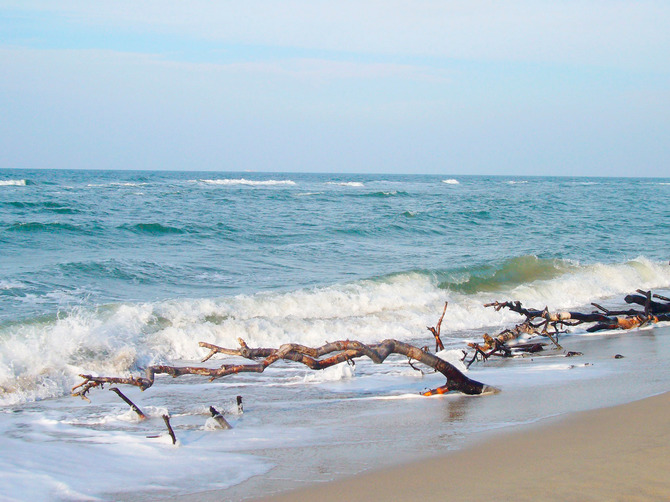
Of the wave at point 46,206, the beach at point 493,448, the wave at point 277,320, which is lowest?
the wave at point 277,320

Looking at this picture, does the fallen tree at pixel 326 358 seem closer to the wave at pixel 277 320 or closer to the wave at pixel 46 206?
the wave at pixel 277 320

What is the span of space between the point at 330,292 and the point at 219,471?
7.33 m

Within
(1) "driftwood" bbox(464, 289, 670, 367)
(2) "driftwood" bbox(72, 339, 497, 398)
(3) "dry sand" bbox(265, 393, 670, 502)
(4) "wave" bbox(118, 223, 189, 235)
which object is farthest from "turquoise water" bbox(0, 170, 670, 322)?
(3) "dry sand" bbox(265, 393, 670, 502)

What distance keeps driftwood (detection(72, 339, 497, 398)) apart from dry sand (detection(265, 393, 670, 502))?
1.06 m

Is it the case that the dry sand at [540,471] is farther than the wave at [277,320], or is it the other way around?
the wave at [277,320]

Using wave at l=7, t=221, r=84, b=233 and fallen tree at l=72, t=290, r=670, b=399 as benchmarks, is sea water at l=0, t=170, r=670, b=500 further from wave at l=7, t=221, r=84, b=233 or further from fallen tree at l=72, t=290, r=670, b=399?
fallen tree at l=72, t=290, r=670, b=399

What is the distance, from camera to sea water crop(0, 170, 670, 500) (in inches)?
148

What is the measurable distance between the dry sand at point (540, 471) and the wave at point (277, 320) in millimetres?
3929

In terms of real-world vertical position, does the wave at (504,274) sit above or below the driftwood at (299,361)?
below

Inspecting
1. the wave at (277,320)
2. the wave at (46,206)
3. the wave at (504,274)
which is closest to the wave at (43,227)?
the wave at (46,206)

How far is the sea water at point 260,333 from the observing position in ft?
12.4

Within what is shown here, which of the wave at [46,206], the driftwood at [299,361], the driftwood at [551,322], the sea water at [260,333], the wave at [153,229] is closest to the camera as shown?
the sea water at [260,333]

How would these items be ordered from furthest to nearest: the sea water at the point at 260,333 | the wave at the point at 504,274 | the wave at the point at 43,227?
1. the wave at the point at 43,227
2. the wave at the point at 504,274
3. the sea water at the point at 260,333

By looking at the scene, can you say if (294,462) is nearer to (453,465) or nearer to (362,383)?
(453,465)
